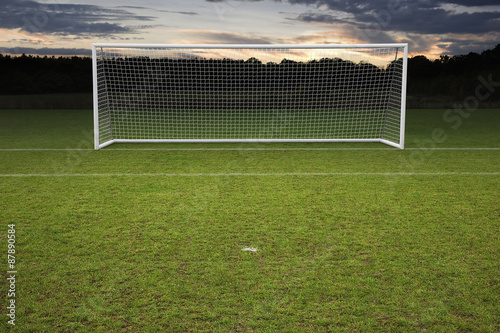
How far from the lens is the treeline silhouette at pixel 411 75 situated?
88.4 feet

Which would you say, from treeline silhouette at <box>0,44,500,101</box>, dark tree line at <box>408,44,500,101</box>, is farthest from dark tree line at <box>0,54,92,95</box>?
dark tree line at <box>408,44,500,101</box>

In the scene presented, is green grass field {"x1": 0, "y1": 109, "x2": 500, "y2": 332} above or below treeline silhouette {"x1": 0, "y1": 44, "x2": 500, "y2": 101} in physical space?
below

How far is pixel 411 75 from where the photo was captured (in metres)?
27.7

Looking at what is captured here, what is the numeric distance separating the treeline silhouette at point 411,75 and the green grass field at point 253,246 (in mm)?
20036

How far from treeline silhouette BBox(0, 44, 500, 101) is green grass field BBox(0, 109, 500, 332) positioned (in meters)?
20.0

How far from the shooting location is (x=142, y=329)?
2484 mm

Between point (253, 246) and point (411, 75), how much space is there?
1063 inches

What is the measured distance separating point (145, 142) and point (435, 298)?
29.3 ft

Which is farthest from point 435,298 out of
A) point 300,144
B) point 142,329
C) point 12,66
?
point 12,66

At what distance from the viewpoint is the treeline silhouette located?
27.0 m

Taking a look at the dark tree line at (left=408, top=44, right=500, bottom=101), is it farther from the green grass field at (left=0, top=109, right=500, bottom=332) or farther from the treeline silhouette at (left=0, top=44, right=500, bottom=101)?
the green grass field at (left=0, top=109, right=500, bottom=332)

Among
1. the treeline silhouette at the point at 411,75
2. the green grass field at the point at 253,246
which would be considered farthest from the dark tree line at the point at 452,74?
the green grass field at the point at 253,246

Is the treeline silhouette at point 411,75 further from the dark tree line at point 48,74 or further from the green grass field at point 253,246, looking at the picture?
the green grass field at point 253,246

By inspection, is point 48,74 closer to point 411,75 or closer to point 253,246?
point 411,75
